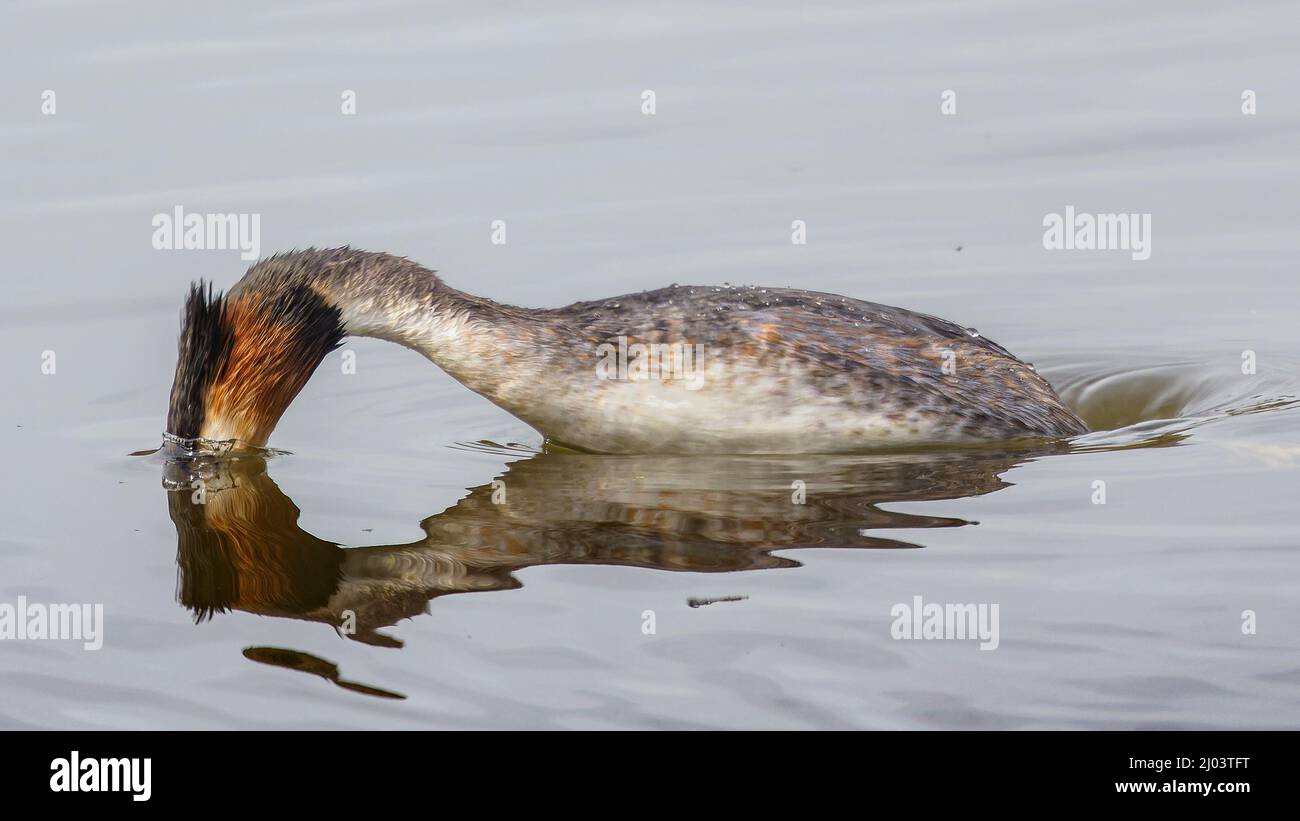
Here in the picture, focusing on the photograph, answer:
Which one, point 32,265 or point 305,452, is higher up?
point 32,265

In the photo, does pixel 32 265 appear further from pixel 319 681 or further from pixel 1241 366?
pixel 1241 366

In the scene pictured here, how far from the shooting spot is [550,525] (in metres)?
9.23

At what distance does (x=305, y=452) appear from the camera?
435 inches

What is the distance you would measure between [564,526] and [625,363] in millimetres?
1191

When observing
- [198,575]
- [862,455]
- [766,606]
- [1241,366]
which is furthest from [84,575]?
[1241,366]

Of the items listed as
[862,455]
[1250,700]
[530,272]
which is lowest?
[1250,700]

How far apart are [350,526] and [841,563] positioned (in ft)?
8.68

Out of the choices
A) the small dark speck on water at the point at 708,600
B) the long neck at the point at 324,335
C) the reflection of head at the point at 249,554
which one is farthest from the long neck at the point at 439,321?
the small dark speck on water at the point at 708,600

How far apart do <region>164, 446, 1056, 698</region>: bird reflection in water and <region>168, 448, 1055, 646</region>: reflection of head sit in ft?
0.03

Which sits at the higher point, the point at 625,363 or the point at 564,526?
the point at 625,363

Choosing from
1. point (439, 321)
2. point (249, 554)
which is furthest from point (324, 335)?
point (249, 554)

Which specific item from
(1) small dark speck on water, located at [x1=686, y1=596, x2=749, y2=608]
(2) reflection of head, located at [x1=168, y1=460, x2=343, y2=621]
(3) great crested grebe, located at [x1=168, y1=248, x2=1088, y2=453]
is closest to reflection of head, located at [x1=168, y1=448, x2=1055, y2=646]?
(2) reflection of head, located at [x1=168, y1=460, x2=343, y2=621]

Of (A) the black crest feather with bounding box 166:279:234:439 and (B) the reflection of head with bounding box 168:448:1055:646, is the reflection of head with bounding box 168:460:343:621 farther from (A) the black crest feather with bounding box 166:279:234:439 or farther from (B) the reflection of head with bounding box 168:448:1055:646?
(A) the black crest feather with bounding box 166:279:234:439

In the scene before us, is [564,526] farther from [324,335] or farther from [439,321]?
[324,335]
